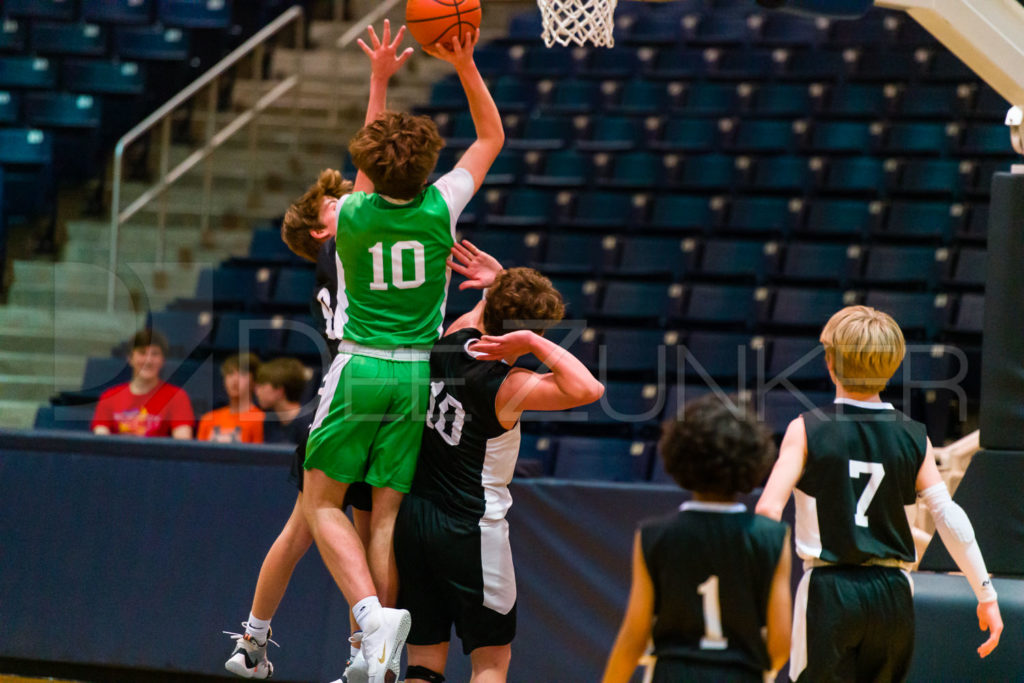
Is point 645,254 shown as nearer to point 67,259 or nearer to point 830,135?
point 830,135

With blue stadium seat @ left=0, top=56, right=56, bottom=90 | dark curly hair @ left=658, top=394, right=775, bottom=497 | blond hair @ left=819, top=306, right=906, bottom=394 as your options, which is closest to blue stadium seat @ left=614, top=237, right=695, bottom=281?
blue stadium seat @ left=0, top=56, right=56, bottom=90

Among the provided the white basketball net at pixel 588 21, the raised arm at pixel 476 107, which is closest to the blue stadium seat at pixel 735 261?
the white basketball net at pixel 588 21

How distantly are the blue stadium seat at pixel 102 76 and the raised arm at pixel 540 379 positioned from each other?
335 inches

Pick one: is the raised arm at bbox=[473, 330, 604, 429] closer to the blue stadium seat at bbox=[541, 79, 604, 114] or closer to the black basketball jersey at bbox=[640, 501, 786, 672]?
the black basketball jersey at bbox=[640, 501, 786, 672]

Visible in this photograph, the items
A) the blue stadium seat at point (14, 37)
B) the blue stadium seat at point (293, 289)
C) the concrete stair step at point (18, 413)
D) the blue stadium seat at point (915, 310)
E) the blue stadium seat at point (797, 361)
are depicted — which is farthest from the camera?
the blue stadium seat at point (14, 37)

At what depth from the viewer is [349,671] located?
13.7 ft

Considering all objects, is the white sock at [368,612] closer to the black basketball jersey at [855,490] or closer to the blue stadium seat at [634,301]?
the black basketball jersey at [855,490]

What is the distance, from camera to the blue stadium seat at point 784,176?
10422 millimetres

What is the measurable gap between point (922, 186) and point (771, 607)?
7.78 metres

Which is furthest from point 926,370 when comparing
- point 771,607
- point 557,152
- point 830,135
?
point 771,607

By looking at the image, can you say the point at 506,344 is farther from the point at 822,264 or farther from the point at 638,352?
the point at 822,264

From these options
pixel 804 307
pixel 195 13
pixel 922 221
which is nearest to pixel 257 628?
pixel 804 307

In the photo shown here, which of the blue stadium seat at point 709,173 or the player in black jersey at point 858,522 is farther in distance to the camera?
the blue stadium seat at point 709,173

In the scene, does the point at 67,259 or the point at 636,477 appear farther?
the point at 67,259
